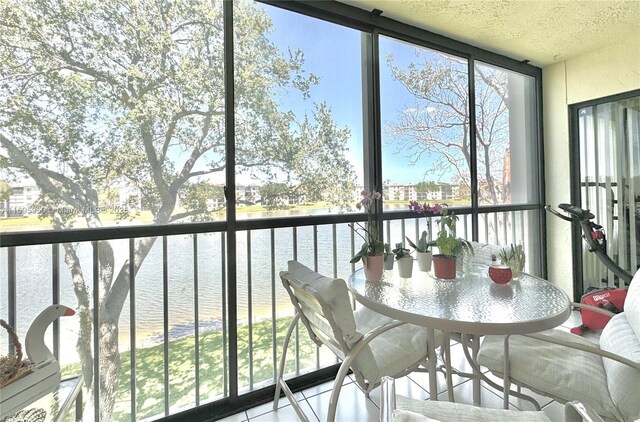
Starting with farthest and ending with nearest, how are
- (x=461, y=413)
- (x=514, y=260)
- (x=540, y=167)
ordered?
1. (x=540, y=167)
2. (x=514, y=260)
3. (x=461, y=413)

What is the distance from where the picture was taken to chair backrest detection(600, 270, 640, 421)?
3.67ft

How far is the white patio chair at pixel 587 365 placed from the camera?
114 cm

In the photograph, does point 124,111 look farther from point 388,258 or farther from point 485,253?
point 485,253

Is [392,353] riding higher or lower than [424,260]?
lower

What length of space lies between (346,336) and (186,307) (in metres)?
Result: 1.09

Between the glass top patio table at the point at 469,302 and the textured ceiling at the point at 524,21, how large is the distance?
1957 mm

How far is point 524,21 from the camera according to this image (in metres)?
2.51

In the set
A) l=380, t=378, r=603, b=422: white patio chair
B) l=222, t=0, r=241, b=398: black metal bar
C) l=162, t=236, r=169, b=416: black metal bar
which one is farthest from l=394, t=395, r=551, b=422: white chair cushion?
l=162, t=236, r=169, b=416: black metal bar

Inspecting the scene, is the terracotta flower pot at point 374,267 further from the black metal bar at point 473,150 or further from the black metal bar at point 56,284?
the black metal bar at point 56,284

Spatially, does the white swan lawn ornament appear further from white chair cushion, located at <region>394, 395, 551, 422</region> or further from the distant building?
white chair cushion, located at <region>394, 395, 551, 422</region>

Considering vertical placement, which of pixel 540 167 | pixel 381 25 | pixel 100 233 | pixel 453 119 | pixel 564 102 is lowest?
pixel 100 233

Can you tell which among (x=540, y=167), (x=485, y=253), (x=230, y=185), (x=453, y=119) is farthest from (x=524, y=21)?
(x=230, y=185)

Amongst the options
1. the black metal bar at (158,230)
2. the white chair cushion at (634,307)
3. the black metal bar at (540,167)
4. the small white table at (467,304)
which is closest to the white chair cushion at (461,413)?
the small white table at (467,304)

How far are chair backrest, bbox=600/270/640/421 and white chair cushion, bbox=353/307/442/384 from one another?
2.20 ft
